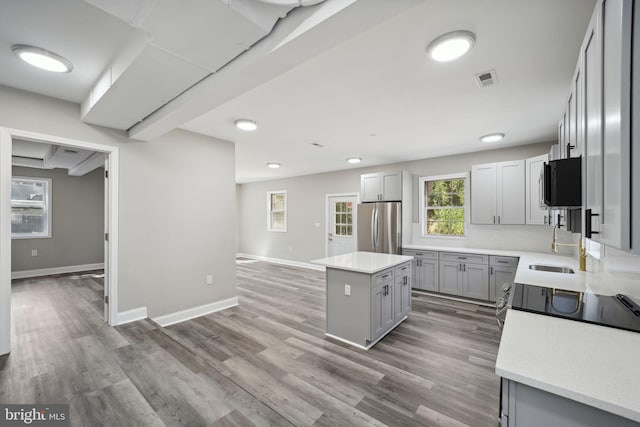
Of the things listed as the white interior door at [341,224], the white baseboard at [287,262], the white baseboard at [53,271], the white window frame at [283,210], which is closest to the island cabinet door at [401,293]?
the white interior door at [341,224]

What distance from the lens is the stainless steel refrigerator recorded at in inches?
200

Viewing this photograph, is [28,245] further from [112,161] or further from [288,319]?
[288,319]

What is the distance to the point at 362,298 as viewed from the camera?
2914 mm

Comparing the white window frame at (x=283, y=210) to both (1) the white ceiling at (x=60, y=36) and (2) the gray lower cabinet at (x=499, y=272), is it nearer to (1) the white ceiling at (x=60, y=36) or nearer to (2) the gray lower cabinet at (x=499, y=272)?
(2) the gray lower cabinet at (x=499, y=272)

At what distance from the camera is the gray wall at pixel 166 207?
276 cm

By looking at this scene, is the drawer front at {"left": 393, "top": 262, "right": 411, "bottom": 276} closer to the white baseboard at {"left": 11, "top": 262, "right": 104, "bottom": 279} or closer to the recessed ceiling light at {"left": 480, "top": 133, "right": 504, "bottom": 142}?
the recessed ceiling light at {"left": 480, "top": 133, "right": 504, "bottom": 142}

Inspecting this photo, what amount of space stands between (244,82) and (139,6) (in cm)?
69

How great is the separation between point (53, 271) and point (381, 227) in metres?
7.72

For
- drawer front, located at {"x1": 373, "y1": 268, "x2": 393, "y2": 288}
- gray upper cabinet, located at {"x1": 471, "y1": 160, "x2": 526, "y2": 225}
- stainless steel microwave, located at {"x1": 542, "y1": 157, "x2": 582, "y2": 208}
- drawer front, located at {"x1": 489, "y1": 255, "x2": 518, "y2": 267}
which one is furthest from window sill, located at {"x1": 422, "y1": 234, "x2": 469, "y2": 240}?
stainless steel microwave, located at {"x1": 542, "y1": 157, "x2": 582, "y2": 208}

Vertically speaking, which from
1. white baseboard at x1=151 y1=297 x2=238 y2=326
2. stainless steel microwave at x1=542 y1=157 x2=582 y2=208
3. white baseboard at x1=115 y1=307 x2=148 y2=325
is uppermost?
stainless steel microwave at x1=542 y1=157 x2=582 y2=208

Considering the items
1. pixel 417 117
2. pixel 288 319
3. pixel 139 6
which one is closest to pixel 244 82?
pixel 139 6

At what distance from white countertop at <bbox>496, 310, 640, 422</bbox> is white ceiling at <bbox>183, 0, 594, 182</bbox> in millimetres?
1827

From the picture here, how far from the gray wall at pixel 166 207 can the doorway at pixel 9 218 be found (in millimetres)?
63

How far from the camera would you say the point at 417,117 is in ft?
10.7
